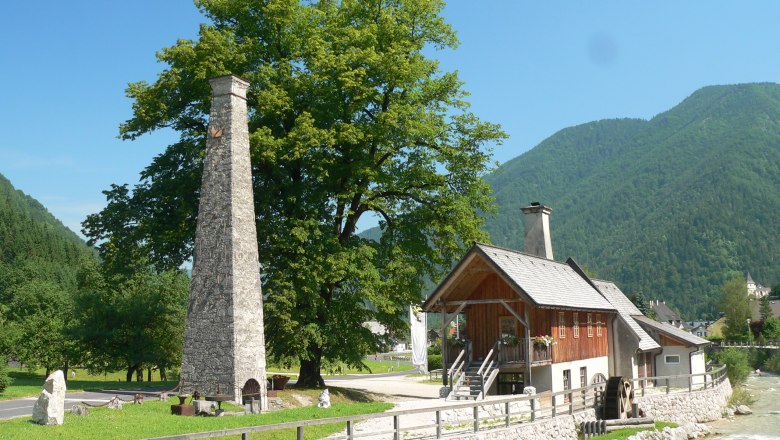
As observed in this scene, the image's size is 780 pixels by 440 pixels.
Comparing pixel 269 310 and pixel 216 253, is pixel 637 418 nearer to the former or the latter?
pixel 269 310

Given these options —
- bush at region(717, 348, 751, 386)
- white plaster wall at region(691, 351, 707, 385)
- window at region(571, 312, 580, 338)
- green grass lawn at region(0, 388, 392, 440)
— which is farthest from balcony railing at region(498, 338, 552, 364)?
bush at region(717, 348, 751, 386)

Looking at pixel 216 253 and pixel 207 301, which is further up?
pixel 216 253

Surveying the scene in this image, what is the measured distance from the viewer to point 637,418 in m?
28.2

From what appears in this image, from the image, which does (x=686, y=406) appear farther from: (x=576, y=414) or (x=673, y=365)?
(x=576, y=414)

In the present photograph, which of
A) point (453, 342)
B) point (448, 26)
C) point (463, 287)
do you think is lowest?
point (453, 342)

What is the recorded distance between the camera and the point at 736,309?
10269 centimetres

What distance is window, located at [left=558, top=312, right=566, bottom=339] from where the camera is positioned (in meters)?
30.0

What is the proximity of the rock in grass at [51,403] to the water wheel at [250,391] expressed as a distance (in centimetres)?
760

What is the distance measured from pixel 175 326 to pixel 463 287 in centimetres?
2018

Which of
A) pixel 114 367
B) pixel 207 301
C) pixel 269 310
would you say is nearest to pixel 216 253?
pixel 207 301

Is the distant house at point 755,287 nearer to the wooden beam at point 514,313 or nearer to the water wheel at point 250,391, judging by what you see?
the wooden beam at point 514,313

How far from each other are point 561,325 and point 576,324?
198 centimetres

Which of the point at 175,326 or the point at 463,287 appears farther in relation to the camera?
the point at 175,326

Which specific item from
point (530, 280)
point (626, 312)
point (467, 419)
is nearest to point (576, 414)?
point (530, 280)
